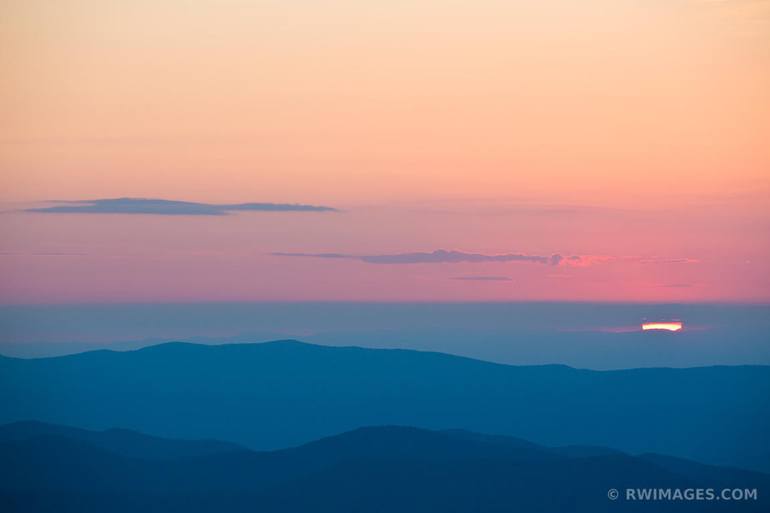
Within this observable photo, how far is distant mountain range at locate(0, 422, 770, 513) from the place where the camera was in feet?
63.3

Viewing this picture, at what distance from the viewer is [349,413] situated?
2056cm

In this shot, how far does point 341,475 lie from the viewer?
63.8 ft

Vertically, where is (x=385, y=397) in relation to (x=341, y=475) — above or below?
above

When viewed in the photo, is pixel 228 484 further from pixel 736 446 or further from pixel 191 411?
pixel 736 446

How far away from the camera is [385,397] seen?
67.7 feet

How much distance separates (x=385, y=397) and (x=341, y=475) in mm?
1790

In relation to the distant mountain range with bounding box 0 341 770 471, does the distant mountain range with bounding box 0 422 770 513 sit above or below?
below

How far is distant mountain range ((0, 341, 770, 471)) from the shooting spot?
2008 cm

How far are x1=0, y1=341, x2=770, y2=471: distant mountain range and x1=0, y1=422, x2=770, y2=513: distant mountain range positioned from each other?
0.29 metres

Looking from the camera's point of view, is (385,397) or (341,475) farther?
(385,397)

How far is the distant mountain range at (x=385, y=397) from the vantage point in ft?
65.9

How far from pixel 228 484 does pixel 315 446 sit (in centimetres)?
156

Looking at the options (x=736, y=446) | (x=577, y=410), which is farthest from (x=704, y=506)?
(x=577, y=410)

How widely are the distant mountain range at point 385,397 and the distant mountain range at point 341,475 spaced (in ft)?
0.95
